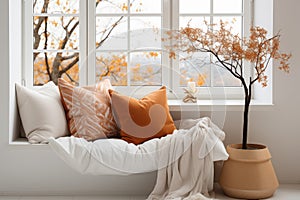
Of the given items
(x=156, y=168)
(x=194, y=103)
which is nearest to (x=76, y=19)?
(x=194, y=103)

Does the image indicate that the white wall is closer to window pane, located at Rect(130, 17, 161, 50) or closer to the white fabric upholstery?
the white fabric upholstery

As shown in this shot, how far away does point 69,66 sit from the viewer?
3881 millimetres

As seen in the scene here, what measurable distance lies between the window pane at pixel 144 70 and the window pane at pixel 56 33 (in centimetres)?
63

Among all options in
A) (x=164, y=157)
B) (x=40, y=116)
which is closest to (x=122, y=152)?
(x=164, y=157)

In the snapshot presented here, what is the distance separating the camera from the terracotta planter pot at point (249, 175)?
Answer: 300 centimetres

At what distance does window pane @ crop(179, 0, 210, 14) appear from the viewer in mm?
3740

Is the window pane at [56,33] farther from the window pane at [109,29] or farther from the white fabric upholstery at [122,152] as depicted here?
the white fabric upholstery at [122,152]

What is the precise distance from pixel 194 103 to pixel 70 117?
857 mm

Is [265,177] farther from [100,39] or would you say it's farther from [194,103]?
[100,39]

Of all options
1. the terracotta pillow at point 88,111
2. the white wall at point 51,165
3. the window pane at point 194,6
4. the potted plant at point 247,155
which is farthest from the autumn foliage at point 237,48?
the terracotta pillow at point 88,111

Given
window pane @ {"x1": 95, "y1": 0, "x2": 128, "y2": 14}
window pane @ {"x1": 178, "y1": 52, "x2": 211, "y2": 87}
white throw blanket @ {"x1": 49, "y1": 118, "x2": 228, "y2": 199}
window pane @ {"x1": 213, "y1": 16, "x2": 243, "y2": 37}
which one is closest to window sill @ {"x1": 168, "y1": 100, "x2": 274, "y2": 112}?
window pane @ {"x1": 178, "y1": 52, "x2": 211, "y2": 87}

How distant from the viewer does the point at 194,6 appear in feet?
12.3

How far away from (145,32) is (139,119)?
717 mm

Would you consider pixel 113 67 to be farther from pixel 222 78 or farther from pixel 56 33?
pixel 222 78
